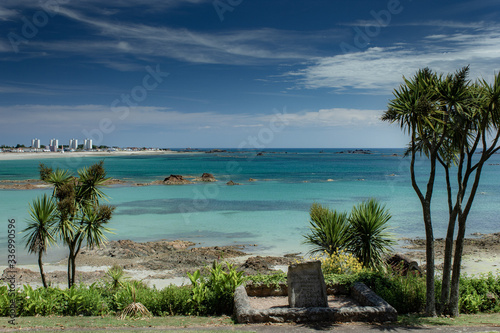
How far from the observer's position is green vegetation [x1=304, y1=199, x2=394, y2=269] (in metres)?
11.4

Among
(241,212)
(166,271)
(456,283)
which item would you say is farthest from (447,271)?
(241,212)

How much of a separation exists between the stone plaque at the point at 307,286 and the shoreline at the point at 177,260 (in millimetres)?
6338

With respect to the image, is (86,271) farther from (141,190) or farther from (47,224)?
(141,190)

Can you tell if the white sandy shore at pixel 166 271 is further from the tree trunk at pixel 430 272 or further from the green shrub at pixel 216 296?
the tree trunk at pixel 430 272

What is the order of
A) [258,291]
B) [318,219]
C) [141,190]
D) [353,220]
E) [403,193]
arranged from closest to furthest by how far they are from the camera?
1. [258,291]
2. [353,220]
3. [318,219]
4. [403,193]
5. [141,190]

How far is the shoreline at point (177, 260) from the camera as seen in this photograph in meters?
14.6

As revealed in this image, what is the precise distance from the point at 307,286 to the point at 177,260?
968 centimetres

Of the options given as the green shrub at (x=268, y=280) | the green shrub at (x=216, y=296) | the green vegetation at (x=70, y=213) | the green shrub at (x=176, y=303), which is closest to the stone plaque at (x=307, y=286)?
the green shrub at (x=268, y=280)

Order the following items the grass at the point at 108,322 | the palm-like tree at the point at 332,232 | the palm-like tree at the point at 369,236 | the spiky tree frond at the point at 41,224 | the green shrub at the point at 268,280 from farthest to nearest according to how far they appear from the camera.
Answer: the palm-like tree at the point at 332,232, the palm-like tree at the point at 369,236, the spiky tree frond at the point at 41,224, the green shrub at the point at 268,280, the grass at the point at 108,322

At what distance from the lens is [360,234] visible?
Answer: 11562 millimetres

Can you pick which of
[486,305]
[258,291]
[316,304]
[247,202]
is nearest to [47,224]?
[258,291]

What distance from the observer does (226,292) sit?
8953mm

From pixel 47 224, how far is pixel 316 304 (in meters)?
7.52

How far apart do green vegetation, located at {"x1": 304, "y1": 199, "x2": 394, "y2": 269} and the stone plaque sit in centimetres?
327
